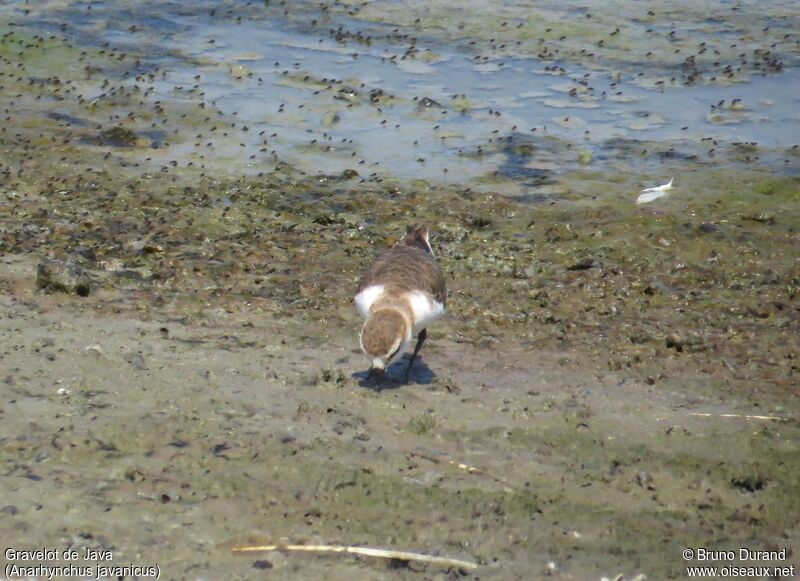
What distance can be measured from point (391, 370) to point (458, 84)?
8475 millimetres

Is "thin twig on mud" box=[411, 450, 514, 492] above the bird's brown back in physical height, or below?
below

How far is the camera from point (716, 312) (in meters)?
9.46

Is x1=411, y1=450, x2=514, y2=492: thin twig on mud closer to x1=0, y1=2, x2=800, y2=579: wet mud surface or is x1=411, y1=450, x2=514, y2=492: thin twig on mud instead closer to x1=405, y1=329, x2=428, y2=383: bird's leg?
x1=0, y1=2, x2=800, y2=579: wet mud surface

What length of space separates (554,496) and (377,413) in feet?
4.84

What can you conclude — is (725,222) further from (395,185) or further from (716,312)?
(395,185)

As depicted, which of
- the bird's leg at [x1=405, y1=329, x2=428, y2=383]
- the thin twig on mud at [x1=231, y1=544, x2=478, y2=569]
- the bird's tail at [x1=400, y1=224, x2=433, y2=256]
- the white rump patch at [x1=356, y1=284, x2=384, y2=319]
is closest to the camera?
the thin twig on mud at [x1=231, y1=544, x2=478, y2=569]

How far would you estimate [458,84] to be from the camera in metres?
16.0

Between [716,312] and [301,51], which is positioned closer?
[716,312]

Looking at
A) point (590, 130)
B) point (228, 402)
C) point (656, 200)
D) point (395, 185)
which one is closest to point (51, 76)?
point (395, 185)

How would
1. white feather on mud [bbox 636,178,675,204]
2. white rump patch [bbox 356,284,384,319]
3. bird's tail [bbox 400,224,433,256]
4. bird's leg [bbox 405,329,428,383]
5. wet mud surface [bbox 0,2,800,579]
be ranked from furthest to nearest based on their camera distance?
white feather on mud [bbox 636,178,675,204] < bird's tail [bbox 400,224,433,256] < bird's leg [bbox 405,329,428,383] < white rump patch [bbox 356,284,384,319] < wet mud surface [bbox 0,2,800,579]

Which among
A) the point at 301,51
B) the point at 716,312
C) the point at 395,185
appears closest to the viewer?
the point at 716,312

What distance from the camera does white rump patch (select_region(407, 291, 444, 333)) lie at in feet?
25.7

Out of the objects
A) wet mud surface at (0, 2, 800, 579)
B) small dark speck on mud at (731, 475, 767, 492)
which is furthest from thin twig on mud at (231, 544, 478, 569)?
small dark speck on mud at (731, 475, 767, 492)

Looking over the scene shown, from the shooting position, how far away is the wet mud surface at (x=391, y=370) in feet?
19.1
